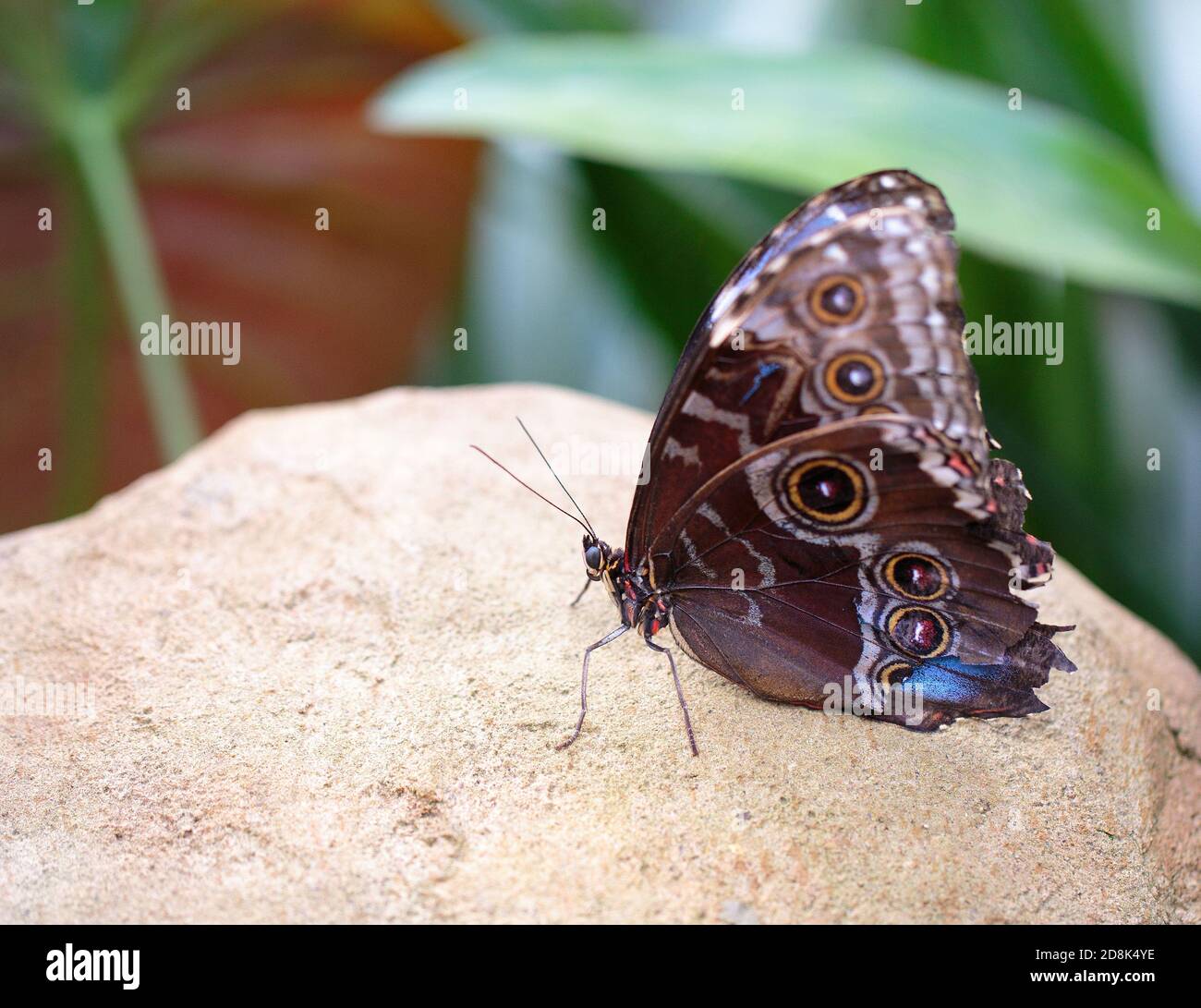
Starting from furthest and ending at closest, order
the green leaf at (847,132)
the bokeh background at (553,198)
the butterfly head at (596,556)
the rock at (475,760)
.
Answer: the bokeh background at (553,198) → the green leaf at (847,132) → the butterfly head at (596,556) → the rock at (475,760)

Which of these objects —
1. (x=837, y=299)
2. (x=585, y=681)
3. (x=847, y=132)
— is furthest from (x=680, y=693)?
(x=847, y=132)

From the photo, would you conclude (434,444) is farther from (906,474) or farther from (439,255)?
(439,255)

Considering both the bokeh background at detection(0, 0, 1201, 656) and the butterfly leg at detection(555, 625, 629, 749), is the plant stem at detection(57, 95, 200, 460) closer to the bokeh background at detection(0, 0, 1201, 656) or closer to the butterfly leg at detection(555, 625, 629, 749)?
the bokeh background at detection(0, 0, 1201, 656)

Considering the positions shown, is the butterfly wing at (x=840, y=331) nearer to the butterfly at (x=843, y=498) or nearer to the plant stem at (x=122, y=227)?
the butterfly at (x=843, y=498)

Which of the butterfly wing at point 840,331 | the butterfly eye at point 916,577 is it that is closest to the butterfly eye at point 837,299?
the butterfly wing at point 840,331

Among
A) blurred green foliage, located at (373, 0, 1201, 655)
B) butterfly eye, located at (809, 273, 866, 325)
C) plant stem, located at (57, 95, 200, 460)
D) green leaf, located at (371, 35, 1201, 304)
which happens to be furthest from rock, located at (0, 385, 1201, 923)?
plant stem, located at (57, 95, 200, 460)

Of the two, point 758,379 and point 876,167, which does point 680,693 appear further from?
point 876,167

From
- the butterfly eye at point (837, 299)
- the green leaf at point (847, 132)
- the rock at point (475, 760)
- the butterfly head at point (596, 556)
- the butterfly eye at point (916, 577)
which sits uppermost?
the green leaf at point (847, 132)
